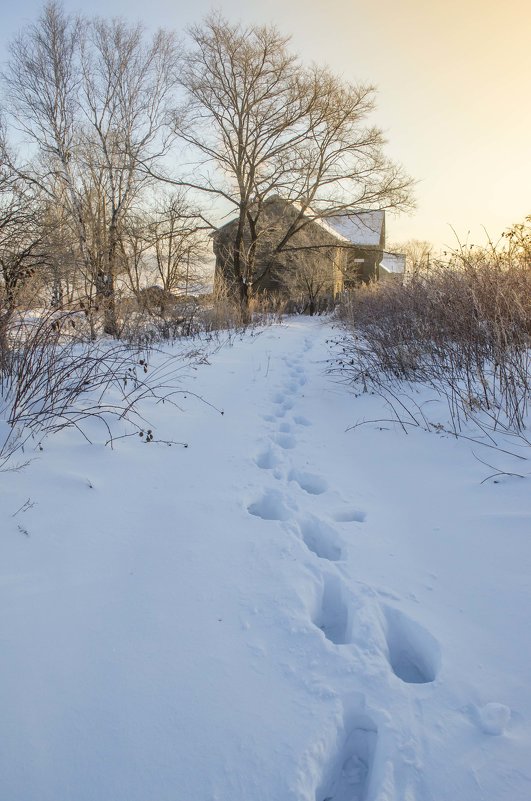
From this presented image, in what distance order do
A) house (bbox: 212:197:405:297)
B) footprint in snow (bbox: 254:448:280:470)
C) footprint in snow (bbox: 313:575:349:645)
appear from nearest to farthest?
1. footprint in snow (bbox: 313:575:349:645)
2. footprint in snow (bbox: 254:448:280:470)
3. house (bbox: 212:197:405:297)

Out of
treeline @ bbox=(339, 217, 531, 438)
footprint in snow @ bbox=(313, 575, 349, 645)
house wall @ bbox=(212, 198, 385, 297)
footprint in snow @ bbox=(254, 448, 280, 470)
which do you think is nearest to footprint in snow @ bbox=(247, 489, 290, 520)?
footprint in snow @ bbox=(254, 448, 280, 470)

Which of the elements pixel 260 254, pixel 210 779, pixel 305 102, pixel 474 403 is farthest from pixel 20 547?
pixel 260 254

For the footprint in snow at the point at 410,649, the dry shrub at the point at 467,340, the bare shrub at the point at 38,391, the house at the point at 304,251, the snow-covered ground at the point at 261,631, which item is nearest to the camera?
the snow-covered ground at the point at 261,631

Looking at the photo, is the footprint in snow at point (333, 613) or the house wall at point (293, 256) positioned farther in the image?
the house wall at point (293, 256)

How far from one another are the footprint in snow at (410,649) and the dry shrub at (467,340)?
1721 millimetres

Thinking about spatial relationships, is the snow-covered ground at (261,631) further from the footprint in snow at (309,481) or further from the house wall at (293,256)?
the house wall at (293,256)

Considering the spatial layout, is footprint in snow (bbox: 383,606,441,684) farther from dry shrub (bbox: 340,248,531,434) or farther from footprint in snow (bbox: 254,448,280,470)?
dry shrub (bbox: 340,248,531,434)

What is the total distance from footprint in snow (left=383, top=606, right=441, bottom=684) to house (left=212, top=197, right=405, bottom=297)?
15942 mm

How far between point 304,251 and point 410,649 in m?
23.6

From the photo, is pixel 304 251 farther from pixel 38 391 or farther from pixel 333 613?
pixel 333 613

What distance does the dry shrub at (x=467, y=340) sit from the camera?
311 cm

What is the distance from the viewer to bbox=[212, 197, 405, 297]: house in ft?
61.7

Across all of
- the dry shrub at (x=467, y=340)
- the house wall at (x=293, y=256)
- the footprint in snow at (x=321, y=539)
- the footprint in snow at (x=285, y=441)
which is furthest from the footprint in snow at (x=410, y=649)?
the house wall at (x=293, y=256)

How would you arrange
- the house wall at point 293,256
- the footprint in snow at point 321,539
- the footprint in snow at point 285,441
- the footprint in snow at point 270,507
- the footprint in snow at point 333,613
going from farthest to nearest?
the house wall at point 293,256, the footprint in snow at point 285,441, the footprint in snow at point 270,507, the footprint in snow at point 321,539, the footprint in snow at point 333,613
